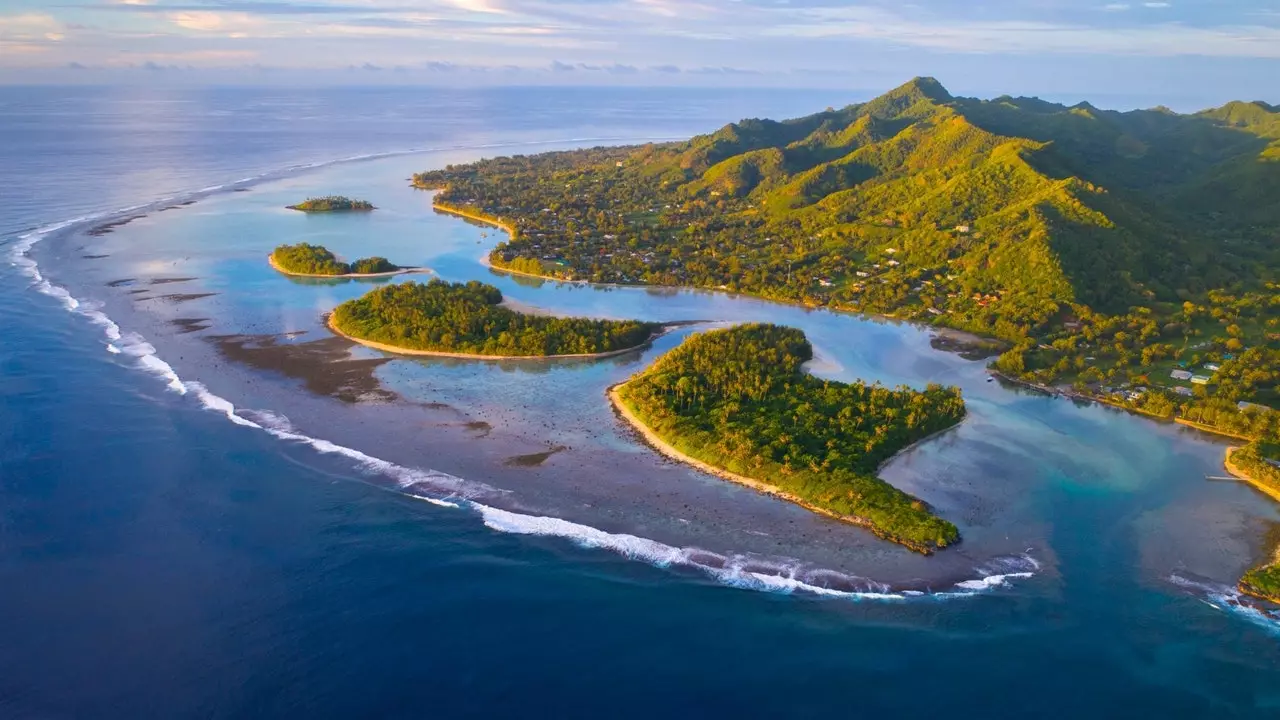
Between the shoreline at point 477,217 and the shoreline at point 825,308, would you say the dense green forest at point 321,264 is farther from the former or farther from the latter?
the shoreline at point 477,217

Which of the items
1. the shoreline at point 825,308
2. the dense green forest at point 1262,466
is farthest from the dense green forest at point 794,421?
the shoreline at point 825,308

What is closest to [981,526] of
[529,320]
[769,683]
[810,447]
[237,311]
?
[810,447]

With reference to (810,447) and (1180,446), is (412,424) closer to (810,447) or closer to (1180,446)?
(810,447)

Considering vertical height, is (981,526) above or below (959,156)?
below

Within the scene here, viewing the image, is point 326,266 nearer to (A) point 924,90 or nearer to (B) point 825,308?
(B) point 825,308

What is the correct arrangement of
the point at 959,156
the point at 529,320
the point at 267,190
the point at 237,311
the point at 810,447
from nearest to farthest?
the point at 810,447 < the point at 529,320 < the point at 237,311 < the point at 959,156 < the point at 267,190
